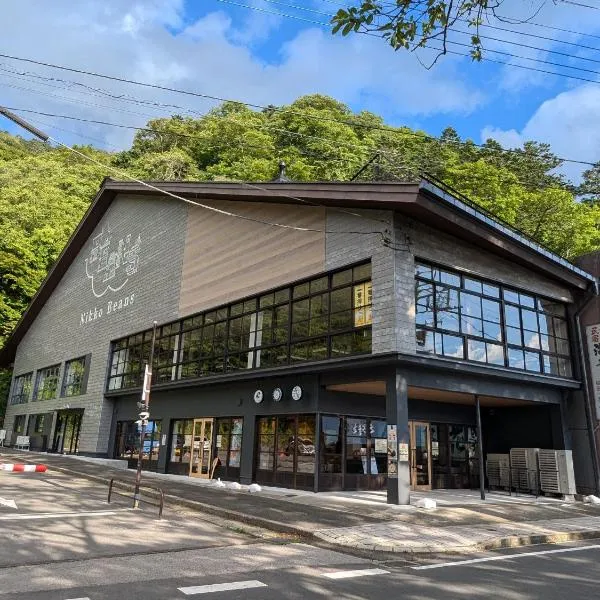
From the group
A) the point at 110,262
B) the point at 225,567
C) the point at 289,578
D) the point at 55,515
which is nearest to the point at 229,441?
the point at 55,515

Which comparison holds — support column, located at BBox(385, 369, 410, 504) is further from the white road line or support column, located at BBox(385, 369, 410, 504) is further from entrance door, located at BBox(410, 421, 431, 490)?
the white road line

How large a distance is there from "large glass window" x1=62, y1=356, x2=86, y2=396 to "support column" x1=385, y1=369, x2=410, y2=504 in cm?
2055

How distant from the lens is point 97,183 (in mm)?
56594

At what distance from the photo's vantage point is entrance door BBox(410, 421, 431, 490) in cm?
1705

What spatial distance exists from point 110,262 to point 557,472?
76.3ft

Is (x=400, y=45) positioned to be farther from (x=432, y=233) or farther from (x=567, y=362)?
A: (x=567, y=362)

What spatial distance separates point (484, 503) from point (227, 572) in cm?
946

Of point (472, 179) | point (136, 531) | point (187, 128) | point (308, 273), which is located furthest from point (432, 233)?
point (187, 128)

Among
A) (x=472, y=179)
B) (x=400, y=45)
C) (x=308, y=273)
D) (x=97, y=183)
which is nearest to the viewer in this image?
(x=400, y=45)

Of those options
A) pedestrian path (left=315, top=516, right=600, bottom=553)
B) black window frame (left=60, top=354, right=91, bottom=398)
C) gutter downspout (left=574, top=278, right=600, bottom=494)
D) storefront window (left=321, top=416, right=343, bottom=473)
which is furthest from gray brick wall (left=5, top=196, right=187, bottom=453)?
gutter downspout (left=574, top=278, right=600, bottom=494)

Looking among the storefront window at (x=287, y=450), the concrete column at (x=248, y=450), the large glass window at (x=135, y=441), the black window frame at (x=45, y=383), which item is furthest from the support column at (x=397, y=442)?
the black window frame at (x=45, y=383)

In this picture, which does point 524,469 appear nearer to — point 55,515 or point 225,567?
point 225,567

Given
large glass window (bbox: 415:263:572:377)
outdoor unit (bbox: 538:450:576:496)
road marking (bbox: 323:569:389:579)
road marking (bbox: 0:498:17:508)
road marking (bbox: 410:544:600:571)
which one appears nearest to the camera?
road marking (bbox: 323:569:389:579)

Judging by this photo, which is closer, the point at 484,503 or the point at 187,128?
the point at 484,503
